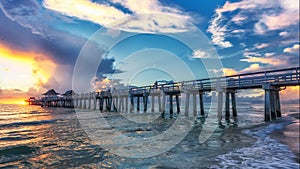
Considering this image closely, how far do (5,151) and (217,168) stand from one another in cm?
866

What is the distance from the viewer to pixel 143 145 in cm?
968

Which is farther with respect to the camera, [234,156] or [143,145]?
[143,145]

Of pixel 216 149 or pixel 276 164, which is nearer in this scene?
pixel 276 164

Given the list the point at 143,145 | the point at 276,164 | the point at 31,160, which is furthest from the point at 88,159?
the point at 276,164

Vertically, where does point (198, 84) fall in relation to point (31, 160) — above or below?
above

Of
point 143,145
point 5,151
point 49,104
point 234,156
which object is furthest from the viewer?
point 49,104

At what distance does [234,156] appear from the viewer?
7250 mm

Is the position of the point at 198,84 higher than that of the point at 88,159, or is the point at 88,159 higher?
the point at 198,84

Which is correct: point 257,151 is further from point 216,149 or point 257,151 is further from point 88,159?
point 88,159

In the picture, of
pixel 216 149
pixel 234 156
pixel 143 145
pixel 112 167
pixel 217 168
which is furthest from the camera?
pixel 143 145

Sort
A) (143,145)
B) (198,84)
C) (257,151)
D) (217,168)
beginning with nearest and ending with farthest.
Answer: (217,168) → (257,151) → (143,145) → (198,84)

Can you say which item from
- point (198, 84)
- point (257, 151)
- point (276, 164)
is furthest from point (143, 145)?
point (198, 84)

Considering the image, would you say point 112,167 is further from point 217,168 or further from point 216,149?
point 216,149

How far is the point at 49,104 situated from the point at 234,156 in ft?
247
